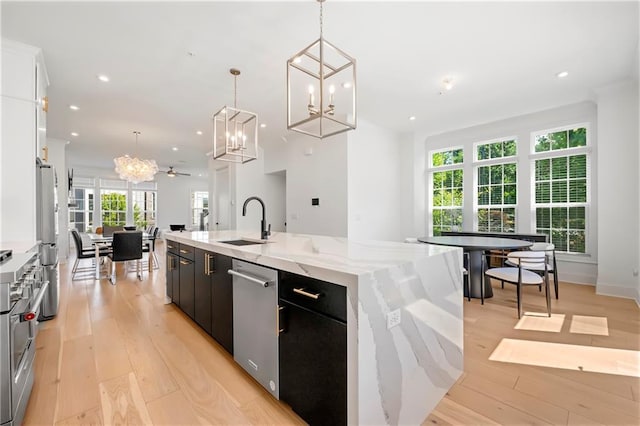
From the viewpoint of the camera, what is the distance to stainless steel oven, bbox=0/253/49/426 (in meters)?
1.25

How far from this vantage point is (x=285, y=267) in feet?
4.66

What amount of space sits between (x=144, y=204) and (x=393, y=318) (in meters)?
11.9

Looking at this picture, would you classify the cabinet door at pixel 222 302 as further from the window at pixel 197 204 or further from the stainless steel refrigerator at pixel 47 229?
the window at pixel 197 204

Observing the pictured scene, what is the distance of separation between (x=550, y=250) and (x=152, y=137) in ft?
24.1

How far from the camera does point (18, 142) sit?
8.84ft

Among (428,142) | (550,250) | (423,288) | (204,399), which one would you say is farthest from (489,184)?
(204,399)

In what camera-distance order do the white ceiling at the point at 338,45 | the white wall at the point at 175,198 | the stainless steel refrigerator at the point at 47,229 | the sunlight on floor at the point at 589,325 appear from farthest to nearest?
1. the white wall at the point at 175,198
2. the stainless steel refrigerator at the point at 47,229
3. the sunlight on floor at the point at 589,325
4. the white ceiling at the point at 338,45

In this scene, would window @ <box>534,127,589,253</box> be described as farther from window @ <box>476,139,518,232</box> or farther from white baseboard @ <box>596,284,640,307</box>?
white baseboard @ <box>596,284,640,307</box>

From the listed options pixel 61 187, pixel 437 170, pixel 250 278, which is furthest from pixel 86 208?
pixel 437 170

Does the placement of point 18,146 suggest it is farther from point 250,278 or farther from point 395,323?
point 395,323

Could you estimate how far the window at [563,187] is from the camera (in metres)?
4.39

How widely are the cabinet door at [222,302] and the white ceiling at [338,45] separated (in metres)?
2.11

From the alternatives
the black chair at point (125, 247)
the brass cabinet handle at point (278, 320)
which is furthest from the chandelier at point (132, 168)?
the brass cabinet handle at point (278, 320)

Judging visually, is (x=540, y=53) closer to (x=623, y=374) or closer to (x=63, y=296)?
(x=623, y=374)
